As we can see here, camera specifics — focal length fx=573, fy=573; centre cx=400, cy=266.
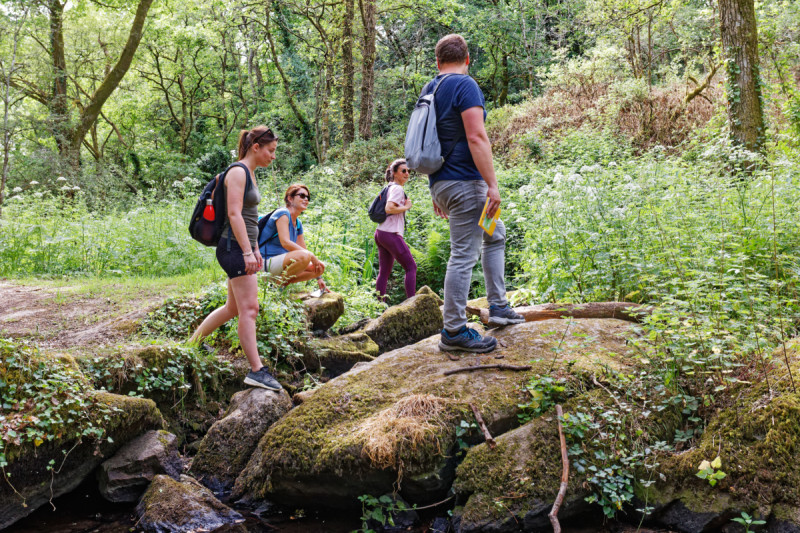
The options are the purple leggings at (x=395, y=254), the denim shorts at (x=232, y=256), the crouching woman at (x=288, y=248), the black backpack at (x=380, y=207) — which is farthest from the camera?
the purple leggings at (x=395, y=254)

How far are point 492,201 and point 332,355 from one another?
2996 mm

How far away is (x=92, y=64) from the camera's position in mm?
23719

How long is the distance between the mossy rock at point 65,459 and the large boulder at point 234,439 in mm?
508

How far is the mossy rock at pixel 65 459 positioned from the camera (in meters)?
3.91

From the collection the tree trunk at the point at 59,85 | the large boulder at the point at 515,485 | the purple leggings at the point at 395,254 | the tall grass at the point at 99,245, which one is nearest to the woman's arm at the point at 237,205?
the large boulder at the point at 515,485

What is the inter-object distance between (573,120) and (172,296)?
575 inches

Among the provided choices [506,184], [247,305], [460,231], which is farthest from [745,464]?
[506,184]

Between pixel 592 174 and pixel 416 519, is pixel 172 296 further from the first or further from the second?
pixel 592 174

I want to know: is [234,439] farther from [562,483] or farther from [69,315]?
[69,315]

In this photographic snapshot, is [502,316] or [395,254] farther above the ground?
[395,254]

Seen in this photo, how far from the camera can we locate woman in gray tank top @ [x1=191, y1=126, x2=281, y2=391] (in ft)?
15.5

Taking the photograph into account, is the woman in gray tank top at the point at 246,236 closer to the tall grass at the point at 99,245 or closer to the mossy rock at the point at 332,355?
the mossy rock at the point at 332,355

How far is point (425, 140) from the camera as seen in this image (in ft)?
14.8

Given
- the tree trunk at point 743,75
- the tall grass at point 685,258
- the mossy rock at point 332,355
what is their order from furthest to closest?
the tree trunk at point 743,75, the mossy rock at point 332,355, the tall grass at point 685,258
